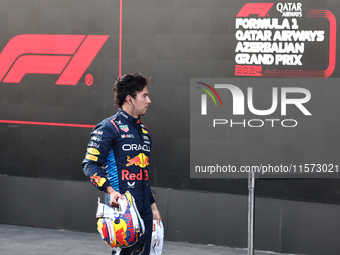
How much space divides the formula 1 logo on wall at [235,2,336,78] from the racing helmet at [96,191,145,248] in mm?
2865

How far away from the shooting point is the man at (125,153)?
354 centimetres

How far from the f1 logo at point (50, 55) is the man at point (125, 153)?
2785 mm

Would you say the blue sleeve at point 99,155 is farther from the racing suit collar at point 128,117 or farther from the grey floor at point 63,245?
the grey floor at point 63,245

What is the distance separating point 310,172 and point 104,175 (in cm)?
293

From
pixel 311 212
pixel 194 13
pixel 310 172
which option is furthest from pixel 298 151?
pixel 194 13

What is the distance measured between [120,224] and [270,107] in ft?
9.55

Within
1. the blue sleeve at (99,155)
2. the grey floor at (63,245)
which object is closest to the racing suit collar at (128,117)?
the blue sleeve at (99,155)

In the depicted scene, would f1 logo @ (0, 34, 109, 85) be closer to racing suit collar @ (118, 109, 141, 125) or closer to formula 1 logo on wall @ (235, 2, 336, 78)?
formula 1 logo on wall @ (235, 2, 336, 78)

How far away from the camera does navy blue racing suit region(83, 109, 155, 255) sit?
3547 millimetres

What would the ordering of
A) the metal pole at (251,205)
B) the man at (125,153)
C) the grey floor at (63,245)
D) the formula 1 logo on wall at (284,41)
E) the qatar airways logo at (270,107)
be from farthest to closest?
the grey floor at (63,245) → the qatar airways logo at (270,107) → the formula 1 logo on wall at (284,41) → the metal pole at (251,205) → the man at (125,153)

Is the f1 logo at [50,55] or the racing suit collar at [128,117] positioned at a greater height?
the f1 logo at [50,55]

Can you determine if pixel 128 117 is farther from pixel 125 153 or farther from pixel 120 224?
pixel 120 224

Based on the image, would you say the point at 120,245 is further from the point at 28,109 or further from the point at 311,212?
the point at 28,109

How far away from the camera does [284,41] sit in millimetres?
5648
